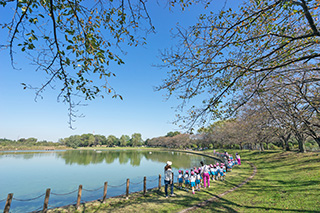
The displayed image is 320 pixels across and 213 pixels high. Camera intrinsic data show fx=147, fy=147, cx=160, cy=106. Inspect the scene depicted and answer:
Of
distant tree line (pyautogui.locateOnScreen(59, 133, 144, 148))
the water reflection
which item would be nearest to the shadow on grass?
the water reflection

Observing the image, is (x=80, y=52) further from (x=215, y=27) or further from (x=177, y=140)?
(x=177, y=140)

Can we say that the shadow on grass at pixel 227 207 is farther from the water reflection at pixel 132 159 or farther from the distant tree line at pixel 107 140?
the distant tree line at pixel 107 140

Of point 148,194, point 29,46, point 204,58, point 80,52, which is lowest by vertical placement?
point 148,194

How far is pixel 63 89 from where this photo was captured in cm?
372

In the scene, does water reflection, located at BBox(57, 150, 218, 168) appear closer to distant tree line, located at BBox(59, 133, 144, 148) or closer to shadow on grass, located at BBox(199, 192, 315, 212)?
shadow on grass, located at BBox(199, 192, 315, 212)

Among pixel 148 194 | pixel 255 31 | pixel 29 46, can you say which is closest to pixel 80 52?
pixel 29 46

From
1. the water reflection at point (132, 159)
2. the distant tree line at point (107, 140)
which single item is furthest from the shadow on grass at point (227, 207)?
the distant tree line at point (107, 140)

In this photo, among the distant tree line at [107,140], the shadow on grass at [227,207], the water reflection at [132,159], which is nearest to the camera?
the shadow on grass at [227,207]

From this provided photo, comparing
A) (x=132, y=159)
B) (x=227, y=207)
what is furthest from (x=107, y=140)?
(x=227, y=207)

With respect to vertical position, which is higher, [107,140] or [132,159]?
[107,140]

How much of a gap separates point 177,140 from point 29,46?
78.4 meters

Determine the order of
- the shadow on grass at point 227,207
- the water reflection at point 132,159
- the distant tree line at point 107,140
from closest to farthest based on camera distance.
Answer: the shadow on grass at point 227,207 → the water reflection at point 132,159 → the distant tree line at point 107,140

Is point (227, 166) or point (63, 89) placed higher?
point (63, 89)

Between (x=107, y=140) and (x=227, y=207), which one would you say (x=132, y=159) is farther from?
(x=107, y=140)
